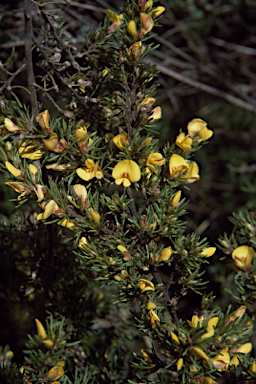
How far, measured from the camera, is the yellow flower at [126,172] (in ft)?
1.84

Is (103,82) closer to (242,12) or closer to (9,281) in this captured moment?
(9,281)

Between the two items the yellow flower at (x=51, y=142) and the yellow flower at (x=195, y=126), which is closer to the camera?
the yellow flower at (x=51, y=142)

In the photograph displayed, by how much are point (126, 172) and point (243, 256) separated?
1.40 feet

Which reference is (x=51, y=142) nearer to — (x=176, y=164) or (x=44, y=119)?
(x=44, y=119)

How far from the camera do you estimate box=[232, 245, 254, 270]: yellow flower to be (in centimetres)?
78

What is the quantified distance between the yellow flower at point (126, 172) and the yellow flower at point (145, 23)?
0.26 metres

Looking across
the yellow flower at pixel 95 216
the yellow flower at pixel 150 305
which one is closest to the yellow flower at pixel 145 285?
the yellow flower at pixel 150 305

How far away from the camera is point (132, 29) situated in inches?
23.0

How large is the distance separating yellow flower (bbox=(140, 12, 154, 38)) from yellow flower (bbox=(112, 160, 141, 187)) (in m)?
0.26

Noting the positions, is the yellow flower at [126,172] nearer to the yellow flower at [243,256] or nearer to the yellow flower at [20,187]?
the yellow flower at [20,187]

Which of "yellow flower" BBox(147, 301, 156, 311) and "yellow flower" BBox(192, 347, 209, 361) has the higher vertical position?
"yellow flower" BBox(147, 301, 156, 311)

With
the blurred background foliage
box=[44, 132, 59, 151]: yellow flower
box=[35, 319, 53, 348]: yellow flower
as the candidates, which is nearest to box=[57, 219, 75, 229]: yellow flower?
box=[44, 132, 59, 151]: yellow flower

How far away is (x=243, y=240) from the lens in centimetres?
89

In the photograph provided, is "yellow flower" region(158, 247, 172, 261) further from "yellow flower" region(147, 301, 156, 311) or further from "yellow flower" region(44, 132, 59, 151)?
"yellow flower" region(44, 132, 59, 151)
